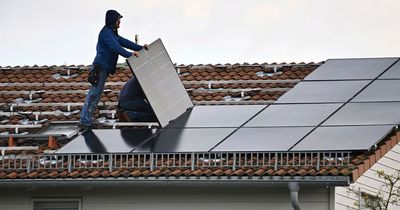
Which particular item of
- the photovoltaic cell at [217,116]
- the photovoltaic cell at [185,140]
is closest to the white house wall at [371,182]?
the photovoltaic cell at [185,140]

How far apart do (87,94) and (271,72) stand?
4603mm

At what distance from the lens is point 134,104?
114 ft

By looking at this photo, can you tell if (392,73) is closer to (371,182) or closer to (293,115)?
(293,115)

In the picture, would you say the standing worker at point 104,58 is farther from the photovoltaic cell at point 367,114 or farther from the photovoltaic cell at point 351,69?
the photovoltaic cell at point 367,114

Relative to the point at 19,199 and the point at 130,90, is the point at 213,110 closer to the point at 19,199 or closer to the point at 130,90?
the point at 130,90

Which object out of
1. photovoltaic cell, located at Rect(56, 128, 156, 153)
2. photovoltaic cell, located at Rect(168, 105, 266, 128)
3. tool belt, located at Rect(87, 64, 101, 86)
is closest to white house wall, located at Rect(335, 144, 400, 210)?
photovoltaic cell, located at Rect(168, 105, 266, 128)

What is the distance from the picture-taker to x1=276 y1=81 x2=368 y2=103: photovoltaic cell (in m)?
34.1

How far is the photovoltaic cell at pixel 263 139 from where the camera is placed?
31.5 metres

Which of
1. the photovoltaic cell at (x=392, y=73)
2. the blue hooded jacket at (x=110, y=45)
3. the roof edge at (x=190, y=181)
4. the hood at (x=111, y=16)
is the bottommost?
the roof edge at (x=190, y=181)

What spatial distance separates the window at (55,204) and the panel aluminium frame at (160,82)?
260 centimetres

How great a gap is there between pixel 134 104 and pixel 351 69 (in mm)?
4734

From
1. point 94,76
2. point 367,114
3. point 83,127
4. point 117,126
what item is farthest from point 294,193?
point 94,76

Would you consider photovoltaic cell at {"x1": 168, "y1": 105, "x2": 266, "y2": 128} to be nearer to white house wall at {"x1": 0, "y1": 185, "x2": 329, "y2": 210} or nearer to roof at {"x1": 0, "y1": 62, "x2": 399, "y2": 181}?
roof at {"x1": 0, "y1": 62, "x2": 399, "y2": 181}

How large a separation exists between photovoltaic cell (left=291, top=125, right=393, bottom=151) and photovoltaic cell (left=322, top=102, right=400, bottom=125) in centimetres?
33
